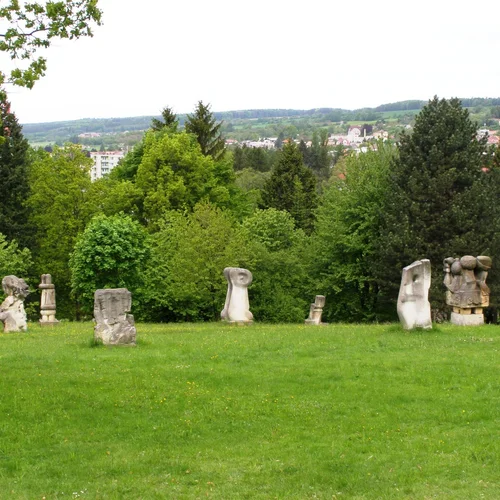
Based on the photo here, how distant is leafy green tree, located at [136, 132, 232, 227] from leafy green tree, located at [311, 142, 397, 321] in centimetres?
1081

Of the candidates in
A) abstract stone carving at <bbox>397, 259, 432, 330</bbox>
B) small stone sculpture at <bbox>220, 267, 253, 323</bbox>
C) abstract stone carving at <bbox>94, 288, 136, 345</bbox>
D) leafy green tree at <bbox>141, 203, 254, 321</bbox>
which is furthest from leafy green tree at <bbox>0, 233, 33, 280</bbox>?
abstract stone carving at <bbox>397, 259, 432, 330</bbox>

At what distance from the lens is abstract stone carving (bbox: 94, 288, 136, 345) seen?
24.8 metres

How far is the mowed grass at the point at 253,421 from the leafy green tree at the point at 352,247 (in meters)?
26.3

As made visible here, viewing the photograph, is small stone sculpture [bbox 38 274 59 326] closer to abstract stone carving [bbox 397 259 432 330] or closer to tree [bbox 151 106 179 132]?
abstract stone carving [bbox 397 259 432 330]

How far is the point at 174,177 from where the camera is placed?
60.9 metres

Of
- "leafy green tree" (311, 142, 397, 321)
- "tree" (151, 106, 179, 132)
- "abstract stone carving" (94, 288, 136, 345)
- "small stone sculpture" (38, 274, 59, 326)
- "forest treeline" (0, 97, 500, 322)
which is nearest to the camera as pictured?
"abstract stone carving" (94, 288, 136, 345)

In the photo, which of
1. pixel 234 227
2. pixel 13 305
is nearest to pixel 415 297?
pixel 13 305

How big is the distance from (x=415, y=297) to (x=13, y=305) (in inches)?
596

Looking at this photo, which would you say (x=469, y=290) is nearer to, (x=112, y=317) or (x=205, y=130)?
(x=112, y=317)

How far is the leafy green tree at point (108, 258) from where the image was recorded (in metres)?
48.8

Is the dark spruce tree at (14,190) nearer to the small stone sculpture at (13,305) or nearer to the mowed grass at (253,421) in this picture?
the small stone sculpture at (13,305)

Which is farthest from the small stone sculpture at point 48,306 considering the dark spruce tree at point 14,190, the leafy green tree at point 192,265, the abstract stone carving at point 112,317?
the dark spruce tree at point 14,190

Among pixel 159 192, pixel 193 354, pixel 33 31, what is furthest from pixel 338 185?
pixel 33 31

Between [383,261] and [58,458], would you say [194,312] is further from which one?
[58,458]
